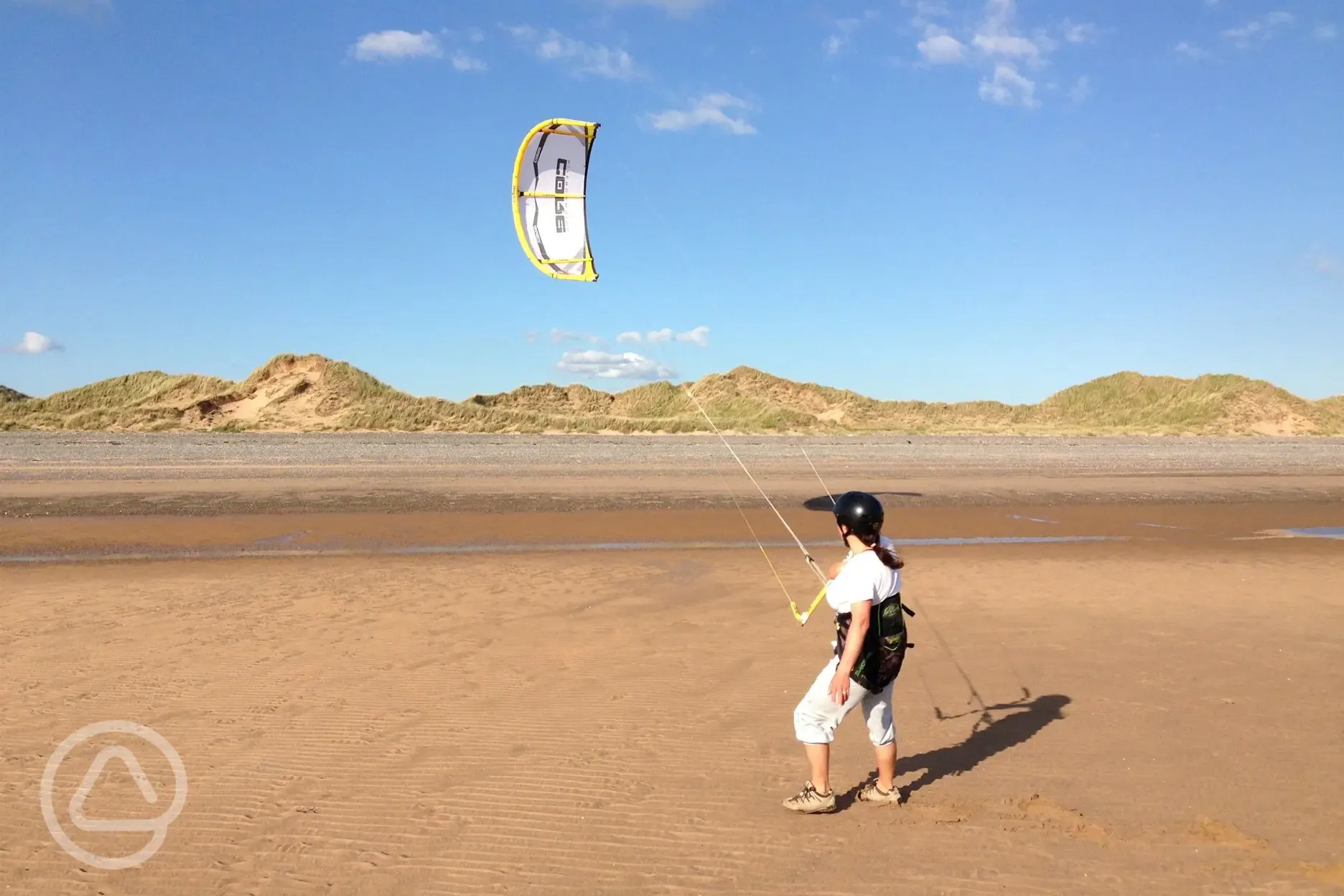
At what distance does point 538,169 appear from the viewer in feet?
35.9

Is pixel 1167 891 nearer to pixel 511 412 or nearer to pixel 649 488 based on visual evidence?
pixel 649 488

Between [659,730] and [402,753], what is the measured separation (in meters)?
1.51

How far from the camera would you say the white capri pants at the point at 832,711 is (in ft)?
13.8

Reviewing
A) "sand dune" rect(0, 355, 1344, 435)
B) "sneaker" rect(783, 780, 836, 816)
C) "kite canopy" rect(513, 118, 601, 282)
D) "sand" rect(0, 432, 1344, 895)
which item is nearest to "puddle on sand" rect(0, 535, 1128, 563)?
"sand" rect(0, 432, 1344, 895)

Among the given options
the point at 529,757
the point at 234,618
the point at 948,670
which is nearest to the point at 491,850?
the point at 529,757

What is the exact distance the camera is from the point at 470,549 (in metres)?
12.9

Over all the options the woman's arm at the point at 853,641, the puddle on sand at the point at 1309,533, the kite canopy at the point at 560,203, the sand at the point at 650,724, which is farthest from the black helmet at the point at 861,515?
the puddle on sand at the point at 1309,533

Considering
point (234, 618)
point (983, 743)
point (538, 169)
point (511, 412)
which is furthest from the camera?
point (511, 412)

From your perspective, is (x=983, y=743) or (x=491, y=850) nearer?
(x=491, y=850)

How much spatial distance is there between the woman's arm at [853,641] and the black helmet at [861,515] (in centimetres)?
32

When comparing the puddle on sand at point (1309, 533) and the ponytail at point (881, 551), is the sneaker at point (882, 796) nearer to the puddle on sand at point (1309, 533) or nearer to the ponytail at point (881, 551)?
the ponytail at point (881, 551)

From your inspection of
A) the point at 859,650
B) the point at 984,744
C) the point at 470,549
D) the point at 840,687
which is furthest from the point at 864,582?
the point at 470,549

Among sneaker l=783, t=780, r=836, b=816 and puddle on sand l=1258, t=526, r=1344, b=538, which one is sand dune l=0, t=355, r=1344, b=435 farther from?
sneaker l=783, t=780, r=836, b=816

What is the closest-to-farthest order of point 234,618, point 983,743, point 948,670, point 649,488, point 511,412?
1. point 983,743
2. point 948,670
3. point 234,618
4. point 649,488
5. point 511,412
